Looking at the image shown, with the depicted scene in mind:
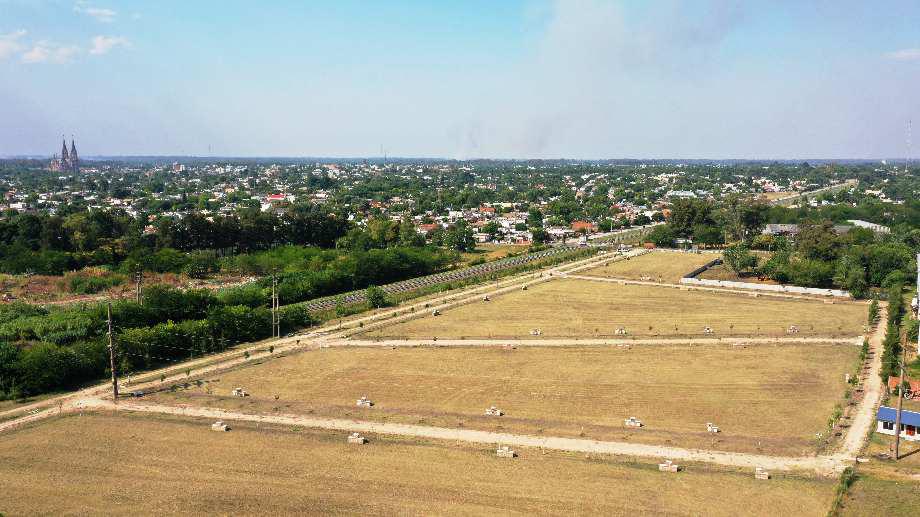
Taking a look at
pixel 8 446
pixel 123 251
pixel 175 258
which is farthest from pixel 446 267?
pixel 8 446

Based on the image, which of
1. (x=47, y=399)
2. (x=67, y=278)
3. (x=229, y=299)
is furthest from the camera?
(x=67, y=278)

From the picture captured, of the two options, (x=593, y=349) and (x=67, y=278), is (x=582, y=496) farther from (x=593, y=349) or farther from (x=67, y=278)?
(x=67, y=278)

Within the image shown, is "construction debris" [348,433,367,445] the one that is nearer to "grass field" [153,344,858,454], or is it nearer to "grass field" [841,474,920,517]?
"grass field" [153,344,858,454]

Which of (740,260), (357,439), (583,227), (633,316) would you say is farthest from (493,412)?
(583,227)

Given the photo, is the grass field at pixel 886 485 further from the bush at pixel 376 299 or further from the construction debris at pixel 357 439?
the bush at pixel 376 299

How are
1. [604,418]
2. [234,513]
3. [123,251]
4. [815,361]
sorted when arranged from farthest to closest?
1. [123,251]
2. [815,361]
3. [604,418]
4. [234,513]

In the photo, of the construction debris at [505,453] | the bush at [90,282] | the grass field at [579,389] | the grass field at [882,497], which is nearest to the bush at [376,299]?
the grass field at [579,389]

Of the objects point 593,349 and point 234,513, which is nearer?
point 234,513
